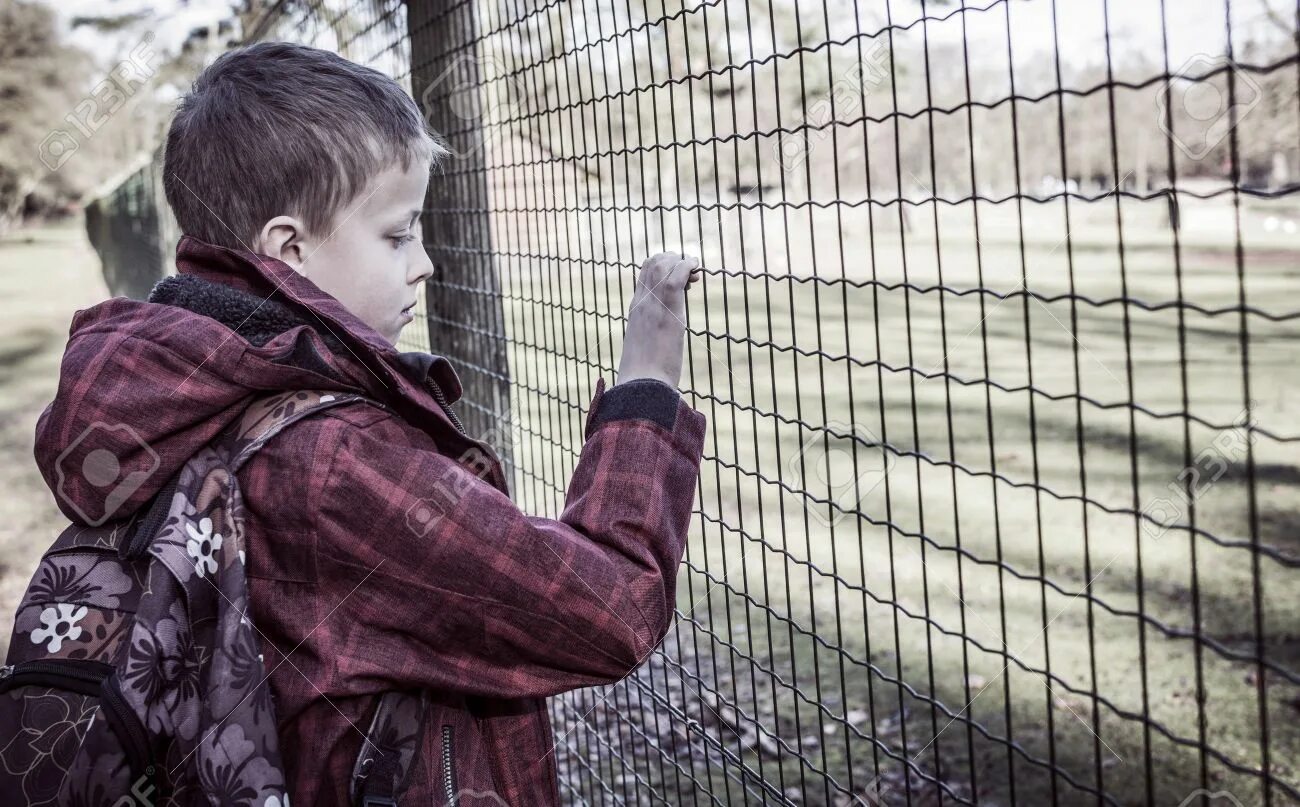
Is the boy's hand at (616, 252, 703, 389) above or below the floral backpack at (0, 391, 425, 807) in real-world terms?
above

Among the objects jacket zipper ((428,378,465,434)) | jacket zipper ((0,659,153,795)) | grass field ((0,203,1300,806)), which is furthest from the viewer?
grass field ((0,203,1300,806))

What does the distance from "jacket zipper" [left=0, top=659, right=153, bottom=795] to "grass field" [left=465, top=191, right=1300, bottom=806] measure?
0.98 meters

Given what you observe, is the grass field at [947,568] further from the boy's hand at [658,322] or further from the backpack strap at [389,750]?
the backpack strap at [389,750]

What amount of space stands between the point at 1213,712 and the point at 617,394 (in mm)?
3314

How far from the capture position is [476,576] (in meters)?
1.33

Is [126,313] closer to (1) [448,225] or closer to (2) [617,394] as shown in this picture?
(2) [617,394]

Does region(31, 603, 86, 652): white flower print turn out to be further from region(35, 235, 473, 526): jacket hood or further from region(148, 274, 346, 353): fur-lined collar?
region(148, 274, 346, 353): fur-lined collar

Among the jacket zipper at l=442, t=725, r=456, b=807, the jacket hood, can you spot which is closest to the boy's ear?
the jacket hood

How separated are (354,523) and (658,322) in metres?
→ 0.52

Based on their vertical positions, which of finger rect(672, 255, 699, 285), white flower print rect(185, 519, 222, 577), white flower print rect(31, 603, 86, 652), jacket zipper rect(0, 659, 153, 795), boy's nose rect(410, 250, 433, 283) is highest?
boy's nose rect(410, 250, 433, 283)

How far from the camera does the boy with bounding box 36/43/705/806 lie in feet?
4.36

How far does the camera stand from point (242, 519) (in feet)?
4.37

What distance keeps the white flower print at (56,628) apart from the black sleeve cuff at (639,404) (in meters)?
0.65

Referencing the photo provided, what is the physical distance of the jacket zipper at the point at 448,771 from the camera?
149 centimetres
